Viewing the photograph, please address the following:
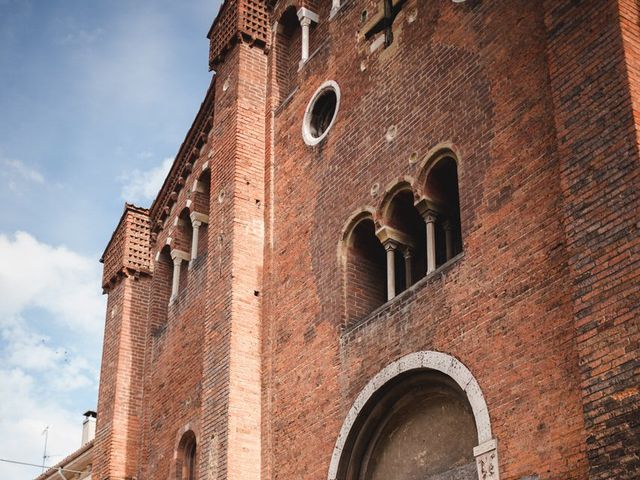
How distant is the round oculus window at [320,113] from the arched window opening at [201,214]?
11.2ft

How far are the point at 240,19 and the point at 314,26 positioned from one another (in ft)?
5.09

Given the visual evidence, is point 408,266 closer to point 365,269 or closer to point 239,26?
point 365,269

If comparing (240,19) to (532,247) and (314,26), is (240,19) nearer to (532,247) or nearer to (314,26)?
(314,26)

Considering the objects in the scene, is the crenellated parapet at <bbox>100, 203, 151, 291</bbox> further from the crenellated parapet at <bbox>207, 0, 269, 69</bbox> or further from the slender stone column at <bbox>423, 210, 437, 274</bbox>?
the slender stone column at <bbox>423, 210, 437, 274</bbox>

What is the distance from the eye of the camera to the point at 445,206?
500 inches

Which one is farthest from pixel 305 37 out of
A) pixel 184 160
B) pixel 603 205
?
pixel 603 205

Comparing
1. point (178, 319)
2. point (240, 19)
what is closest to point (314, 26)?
point (240, 19)

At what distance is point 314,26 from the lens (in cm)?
1742

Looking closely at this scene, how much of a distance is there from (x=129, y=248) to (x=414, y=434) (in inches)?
390

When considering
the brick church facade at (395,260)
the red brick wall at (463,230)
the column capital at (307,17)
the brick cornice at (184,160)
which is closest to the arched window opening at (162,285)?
the brick church facade at (395,260)

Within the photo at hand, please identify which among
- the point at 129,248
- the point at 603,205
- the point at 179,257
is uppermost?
the point at 129,248

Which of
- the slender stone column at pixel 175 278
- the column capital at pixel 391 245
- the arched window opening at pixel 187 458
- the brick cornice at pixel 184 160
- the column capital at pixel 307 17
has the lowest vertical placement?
the arched window opening at pixel 187 458

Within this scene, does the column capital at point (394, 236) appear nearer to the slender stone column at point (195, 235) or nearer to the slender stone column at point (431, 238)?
the slender stone column at point (431, 238)

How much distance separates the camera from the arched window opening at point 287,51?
57.8 ft
